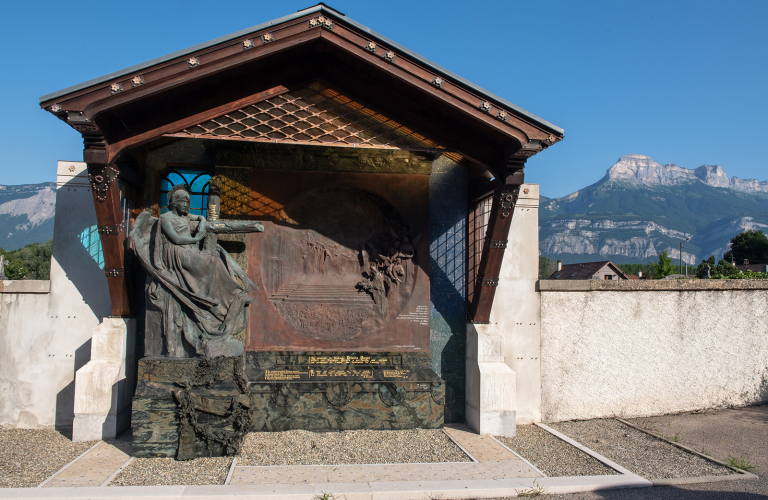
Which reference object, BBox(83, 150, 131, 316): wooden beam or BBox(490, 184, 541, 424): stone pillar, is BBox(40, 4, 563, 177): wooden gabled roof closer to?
BBox(83, 150, 131, 316): wooden beam

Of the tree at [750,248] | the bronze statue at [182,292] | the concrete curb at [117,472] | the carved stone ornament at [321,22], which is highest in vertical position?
the tree at [750,248]

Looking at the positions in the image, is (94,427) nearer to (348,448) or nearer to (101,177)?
(101,177)

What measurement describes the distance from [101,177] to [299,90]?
2.82 meters

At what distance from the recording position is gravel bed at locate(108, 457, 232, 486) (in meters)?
4.82

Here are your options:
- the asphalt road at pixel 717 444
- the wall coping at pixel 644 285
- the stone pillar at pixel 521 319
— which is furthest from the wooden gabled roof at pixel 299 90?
the asphalt road at pixel 717 444

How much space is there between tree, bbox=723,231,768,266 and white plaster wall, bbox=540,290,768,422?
5477cm

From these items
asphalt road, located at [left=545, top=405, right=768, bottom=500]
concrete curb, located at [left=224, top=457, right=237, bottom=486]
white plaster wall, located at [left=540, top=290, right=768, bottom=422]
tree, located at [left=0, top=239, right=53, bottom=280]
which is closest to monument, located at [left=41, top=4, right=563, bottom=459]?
concrete curb, located at [left=224, top=457, right=237, bottom=486]

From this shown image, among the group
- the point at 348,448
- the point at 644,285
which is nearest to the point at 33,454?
the point at 348,448

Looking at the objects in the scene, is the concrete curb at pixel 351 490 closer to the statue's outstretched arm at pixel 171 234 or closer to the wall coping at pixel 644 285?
the statue's outstretched arm at pixel 171 234

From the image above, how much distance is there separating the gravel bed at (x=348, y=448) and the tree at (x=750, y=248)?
59717 mm

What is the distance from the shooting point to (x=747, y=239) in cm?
5588

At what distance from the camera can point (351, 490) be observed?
15.2ft

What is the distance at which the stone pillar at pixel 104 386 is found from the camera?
6.36m

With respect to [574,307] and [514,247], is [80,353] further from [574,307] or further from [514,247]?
[574,307]
